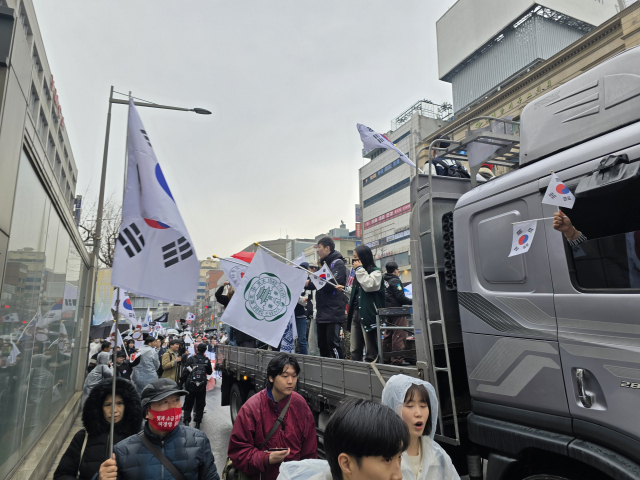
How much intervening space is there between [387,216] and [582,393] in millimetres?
49297

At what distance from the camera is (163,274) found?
3.06 meters

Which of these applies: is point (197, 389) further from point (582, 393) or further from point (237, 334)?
point (582, 393)

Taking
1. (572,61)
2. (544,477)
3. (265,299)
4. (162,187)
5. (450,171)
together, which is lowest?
(544,477)

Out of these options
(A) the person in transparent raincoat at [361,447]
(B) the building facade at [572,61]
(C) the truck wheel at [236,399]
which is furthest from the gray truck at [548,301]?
(B) the building facade at [572,61]

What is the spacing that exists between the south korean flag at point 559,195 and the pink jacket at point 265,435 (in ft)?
7.36

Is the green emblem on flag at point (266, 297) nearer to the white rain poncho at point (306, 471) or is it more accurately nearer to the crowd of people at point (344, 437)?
the crowd of people at point (344, 437)

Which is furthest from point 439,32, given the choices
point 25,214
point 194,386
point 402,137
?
point 25,214

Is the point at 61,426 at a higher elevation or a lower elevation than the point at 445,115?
lower

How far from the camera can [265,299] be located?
614 cm

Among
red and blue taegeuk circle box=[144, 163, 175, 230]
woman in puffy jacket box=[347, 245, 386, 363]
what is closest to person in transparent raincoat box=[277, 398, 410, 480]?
red and blue taegeuk circle box=[144, 163, 175, 230]

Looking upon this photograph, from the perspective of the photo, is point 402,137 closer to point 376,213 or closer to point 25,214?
point 376,213

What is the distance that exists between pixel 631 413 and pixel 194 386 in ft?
27.4

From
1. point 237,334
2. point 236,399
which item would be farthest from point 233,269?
point 236,399

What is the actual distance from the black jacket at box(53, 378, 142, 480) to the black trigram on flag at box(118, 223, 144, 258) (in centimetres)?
126
